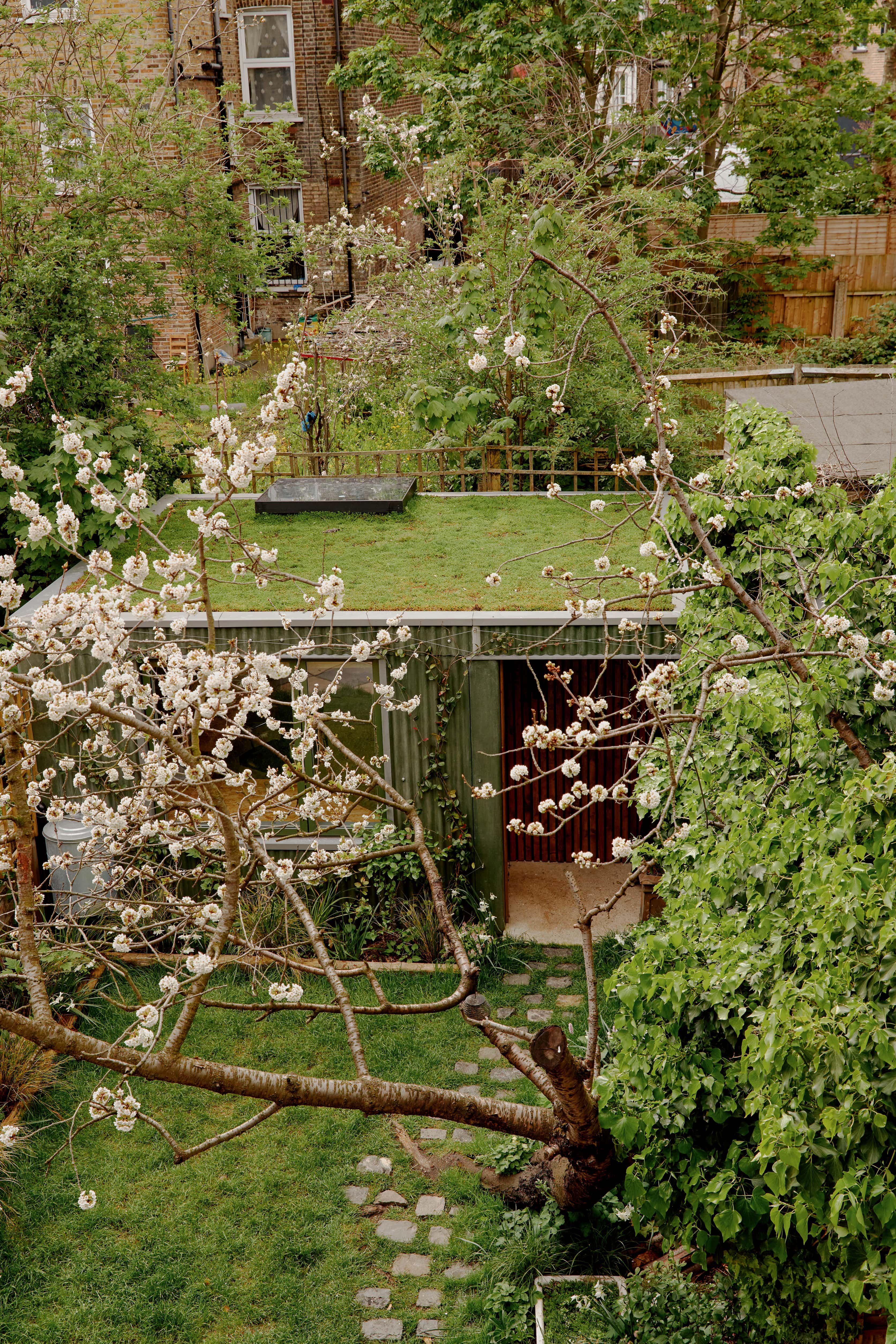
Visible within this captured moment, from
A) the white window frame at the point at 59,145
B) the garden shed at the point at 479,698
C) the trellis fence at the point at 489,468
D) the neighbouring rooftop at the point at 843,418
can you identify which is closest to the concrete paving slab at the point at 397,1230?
the garden shed at the point at 479,698

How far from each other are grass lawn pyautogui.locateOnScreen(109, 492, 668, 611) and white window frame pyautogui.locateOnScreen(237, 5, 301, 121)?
13.6 meters

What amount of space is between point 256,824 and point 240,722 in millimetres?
782

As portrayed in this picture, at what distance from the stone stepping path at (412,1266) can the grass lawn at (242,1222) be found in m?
0.03

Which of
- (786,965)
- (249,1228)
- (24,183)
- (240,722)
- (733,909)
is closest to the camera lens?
(786,965)

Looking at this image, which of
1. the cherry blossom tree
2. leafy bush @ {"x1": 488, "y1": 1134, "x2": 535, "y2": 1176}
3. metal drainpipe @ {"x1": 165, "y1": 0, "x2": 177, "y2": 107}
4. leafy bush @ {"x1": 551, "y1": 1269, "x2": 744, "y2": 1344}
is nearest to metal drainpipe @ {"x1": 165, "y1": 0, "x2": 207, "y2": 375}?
metal drainpipe @ {"x1": 165, "y1": 0, "x2": 177, "y2": 107}

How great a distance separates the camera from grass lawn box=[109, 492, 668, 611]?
8.63 meters

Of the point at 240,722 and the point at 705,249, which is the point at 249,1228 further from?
the point at 705,249

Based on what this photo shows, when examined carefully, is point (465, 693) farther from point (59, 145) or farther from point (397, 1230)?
point (59, 145)

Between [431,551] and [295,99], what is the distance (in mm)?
15786

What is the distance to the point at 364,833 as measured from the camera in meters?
8.87

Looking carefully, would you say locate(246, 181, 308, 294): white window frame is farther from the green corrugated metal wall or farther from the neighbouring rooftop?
the green corrugated metal wall

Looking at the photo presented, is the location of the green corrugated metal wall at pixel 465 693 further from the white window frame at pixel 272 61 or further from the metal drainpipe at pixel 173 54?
the white window frame at pixel 272 61

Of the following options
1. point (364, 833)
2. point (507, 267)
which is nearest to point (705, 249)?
point (507, 267)

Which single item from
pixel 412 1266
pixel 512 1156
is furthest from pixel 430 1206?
pixel 512 1156
